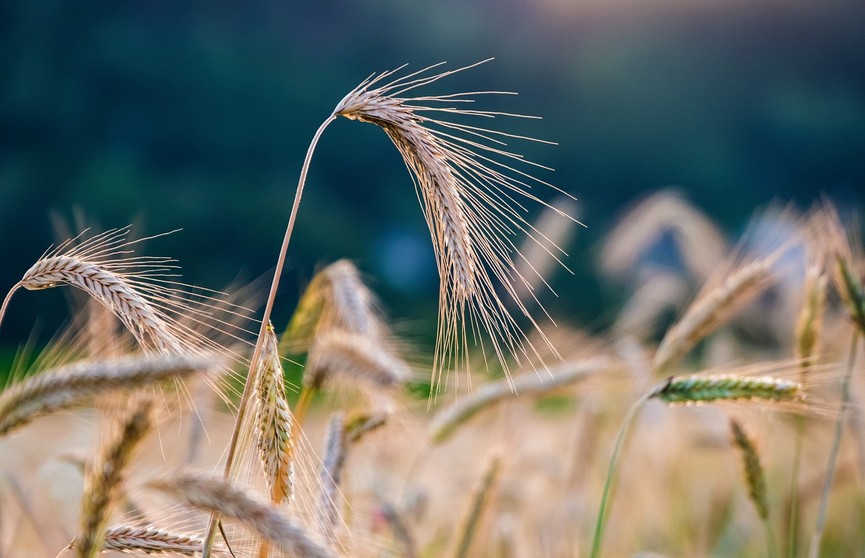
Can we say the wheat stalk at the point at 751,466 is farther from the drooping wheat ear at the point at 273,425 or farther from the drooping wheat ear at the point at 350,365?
the drooping wheat ear at the point at 273,425

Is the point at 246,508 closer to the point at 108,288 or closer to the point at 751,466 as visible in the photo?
the point at 108,288

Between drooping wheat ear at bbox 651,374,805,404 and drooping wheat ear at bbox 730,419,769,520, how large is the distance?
491mm

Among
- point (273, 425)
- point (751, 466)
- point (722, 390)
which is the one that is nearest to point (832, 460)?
point (751, 466)

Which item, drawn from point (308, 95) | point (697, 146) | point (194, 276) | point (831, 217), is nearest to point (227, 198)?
point (194, 276)

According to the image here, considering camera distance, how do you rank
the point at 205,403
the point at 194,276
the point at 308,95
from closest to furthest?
1. the point at 205,403
2. the point at 194,276
3. the point at 308,95

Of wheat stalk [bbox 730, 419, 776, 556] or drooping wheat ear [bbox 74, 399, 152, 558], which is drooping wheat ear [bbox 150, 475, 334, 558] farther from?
wheat stalk [bbox 730, 419, 776, 556]

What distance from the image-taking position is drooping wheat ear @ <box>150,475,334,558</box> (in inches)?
33.3

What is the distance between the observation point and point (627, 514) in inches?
139

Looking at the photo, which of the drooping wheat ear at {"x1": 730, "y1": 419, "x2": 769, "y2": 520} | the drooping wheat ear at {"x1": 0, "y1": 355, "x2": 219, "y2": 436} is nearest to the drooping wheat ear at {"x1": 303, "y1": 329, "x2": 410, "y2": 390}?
the drooping wheat ear at {"x1": 0, "y1": 355, "x2": 219, "y2": 436}

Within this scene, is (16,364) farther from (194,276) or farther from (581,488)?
(194,276)

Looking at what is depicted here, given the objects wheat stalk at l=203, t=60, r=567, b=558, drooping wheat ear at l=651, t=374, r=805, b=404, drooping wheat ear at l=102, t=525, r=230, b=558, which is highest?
wheat stalk at l=203, t=60, r=567, b=558

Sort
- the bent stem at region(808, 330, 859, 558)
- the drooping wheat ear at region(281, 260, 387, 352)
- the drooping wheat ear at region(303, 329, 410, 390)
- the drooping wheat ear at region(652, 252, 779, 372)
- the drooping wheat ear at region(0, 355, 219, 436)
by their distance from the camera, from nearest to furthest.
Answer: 1. the drooping wheat ear at region(0, 355, 219, 436)
2. the drooping wheat ear at region(303, 329, 410, 390)
3. the drooping wheat ear at region(281, 260, 387, 352)
4. the bent stem at region(808, 330, 859, 558)
5. the drooping wheat ear at region(652, 252, 779, 372)

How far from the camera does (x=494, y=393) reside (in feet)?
6.89

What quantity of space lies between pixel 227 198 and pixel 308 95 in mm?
3311
